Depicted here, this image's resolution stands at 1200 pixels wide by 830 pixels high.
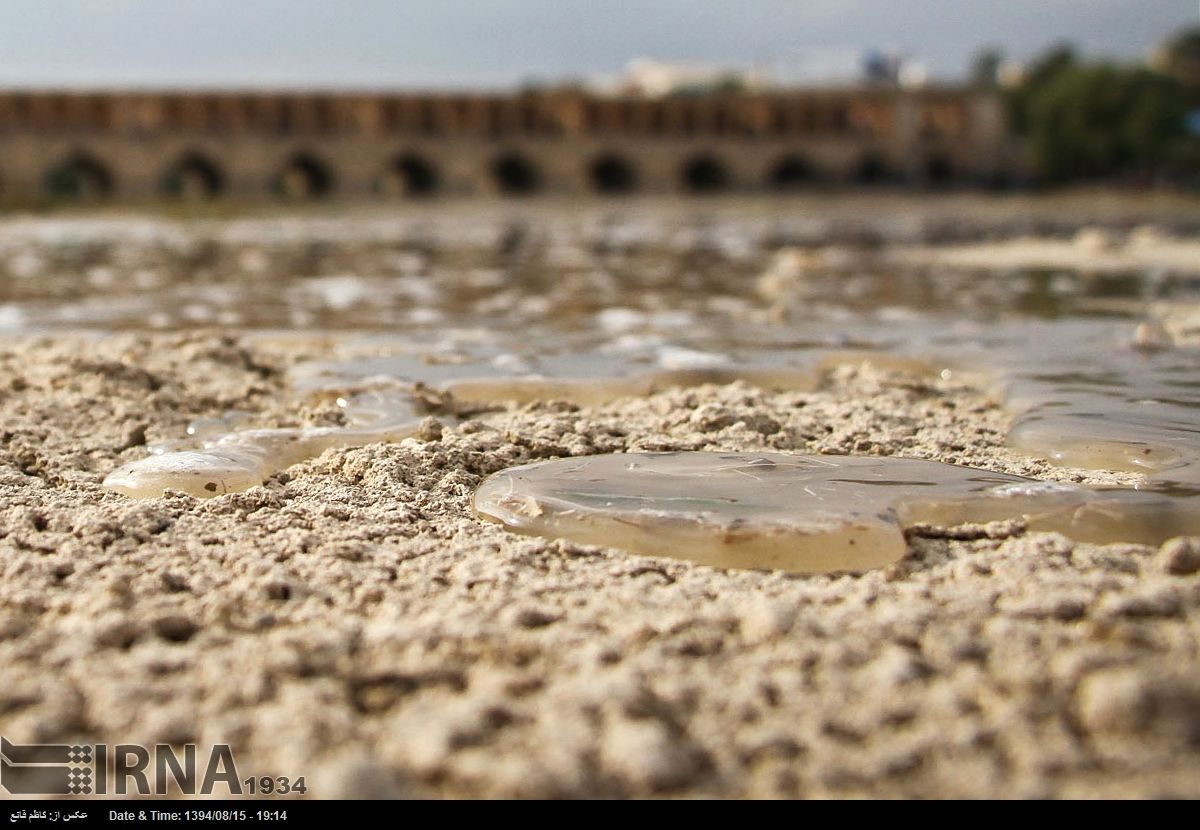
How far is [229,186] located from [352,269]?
24.3 metres

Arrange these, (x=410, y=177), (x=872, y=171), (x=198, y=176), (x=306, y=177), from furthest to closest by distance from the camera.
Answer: (x=872, y=171)
(x=410, y=177)
(x=306, y=177)
(x=198, y=176)

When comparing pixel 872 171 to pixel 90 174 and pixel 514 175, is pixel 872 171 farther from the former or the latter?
pixel 90 174

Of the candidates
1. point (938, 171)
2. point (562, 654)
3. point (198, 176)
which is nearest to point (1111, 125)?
point (938, 171)

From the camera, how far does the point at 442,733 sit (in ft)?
3.18

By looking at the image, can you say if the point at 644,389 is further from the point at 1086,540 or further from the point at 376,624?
the point at 376,624

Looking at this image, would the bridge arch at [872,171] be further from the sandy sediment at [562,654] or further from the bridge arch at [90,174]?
the sandy sediment at [562,654]

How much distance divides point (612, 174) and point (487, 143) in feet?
13.8

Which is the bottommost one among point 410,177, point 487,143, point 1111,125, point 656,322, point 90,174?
point 656,322

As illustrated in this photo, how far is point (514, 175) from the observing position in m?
32.6

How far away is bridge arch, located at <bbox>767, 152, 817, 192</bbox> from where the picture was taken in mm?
33250

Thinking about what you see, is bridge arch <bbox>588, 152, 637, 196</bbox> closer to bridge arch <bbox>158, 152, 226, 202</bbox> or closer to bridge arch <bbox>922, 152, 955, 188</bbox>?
bridge arch <bbox>922, 152, 955, 188</bbox>

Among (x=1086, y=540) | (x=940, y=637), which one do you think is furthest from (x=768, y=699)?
(x=1086, y=540)

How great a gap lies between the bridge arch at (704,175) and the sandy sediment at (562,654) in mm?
31776

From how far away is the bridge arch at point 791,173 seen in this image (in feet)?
109
